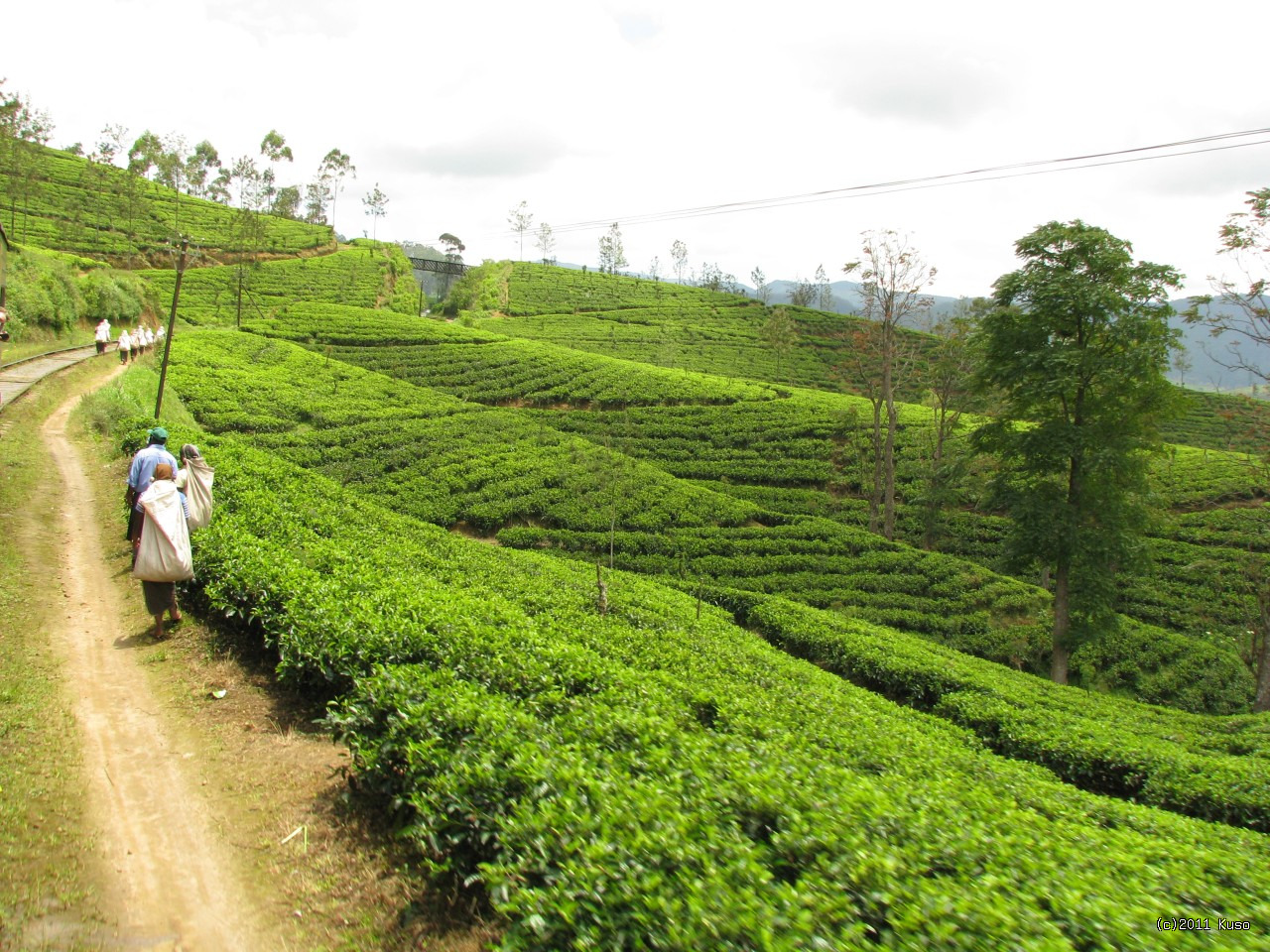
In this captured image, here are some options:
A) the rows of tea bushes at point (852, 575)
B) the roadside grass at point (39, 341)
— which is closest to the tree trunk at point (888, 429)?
the rows of tea bushes at point (852, 575)

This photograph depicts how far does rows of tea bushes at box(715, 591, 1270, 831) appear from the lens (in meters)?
8.29

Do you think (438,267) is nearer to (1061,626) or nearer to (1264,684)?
(1061,626)

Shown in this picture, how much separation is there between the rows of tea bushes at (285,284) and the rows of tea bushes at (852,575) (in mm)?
37193

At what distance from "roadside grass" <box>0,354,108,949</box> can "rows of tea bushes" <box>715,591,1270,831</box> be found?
10.5 m

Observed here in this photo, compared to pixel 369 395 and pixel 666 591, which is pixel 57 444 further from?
pixel 369 395

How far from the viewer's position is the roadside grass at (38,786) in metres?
3.31

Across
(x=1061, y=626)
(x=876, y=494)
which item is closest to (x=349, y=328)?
(x=876, y=494)

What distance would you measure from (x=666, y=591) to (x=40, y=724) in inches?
513

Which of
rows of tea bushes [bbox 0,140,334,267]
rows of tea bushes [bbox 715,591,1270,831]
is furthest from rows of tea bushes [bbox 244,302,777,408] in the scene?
rows of tea bushes [bbox 715,591,1270,831]

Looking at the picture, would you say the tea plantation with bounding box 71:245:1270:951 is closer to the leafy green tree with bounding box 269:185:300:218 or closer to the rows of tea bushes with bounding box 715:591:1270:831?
the rows of tea bushes with bounding box 715:591:1270:831

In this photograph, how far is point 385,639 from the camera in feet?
17.9

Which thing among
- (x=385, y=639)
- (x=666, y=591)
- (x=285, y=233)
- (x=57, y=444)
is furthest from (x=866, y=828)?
(x=285, y=233)

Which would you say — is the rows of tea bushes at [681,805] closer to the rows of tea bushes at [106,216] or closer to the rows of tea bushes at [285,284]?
the rows of tea bushes at [285,284]

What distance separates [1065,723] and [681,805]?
9.73 metres
